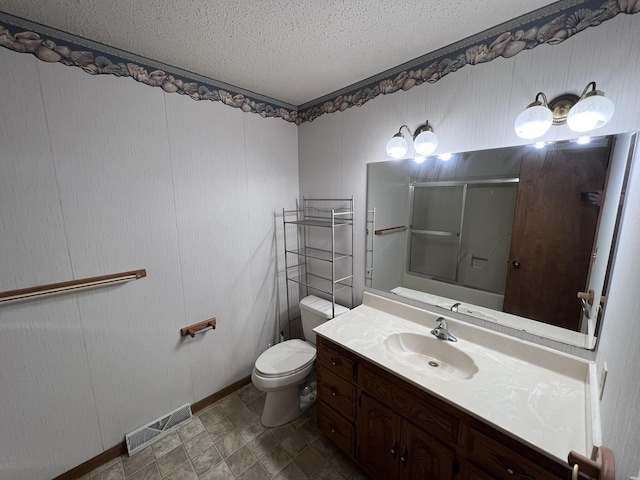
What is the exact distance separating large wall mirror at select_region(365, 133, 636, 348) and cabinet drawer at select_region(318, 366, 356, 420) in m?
0.68

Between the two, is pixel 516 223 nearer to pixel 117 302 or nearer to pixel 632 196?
pixel 632 196

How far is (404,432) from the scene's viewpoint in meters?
1.21

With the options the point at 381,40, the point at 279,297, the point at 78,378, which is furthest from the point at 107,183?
the point at 381,40

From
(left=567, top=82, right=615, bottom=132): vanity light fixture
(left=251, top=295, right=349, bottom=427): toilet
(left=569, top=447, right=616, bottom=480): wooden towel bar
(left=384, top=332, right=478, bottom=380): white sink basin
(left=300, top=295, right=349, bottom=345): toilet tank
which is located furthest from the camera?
(left=300, top=295, right=349, bottom=345): toilet tank

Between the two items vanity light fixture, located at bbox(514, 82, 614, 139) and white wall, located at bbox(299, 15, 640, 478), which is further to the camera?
vanity light fixture, located at bbox(514, 82, 614, 139)

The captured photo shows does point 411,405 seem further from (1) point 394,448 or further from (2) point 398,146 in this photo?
(2) point 398,146

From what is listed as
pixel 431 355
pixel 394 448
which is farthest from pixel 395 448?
pixel 431 355

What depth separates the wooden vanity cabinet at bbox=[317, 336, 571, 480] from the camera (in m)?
0.92

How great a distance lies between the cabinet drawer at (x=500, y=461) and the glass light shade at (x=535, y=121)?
3.98ft

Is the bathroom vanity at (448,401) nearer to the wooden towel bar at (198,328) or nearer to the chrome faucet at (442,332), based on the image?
the chrome faucet at (442,332)

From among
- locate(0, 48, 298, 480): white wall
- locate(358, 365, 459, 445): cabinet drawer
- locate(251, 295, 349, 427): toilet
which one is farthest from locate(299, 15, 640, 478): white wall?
locate(0, 48, 298, 480): white wall

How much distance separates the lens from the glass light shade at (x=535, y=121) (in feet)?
3.55

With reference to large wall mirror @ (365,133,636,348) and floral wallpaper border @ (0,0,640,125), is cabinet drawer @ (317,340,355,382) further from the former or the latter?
floral wallpaper border @ (0,0,640,125)

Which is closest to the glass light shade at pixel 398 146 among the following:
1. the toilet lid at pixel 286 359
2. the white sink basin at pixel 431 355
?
the white sink basin at pixel 431 355
